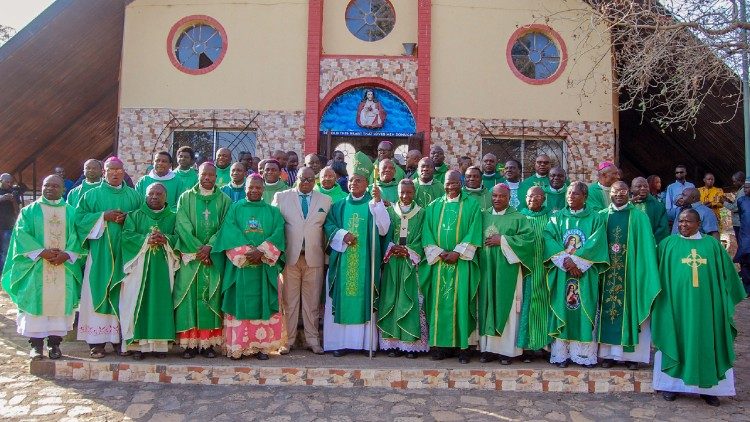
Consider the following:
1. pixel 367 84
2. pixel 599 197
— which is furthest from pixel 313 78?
pixel 599 197

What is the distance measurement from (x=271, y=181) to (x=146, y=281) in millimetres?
1842

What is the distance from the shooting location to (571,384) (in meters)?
6.32

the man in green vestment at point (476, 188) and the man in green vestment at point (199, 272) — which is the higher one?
the man in green vestment at point (476, 188)

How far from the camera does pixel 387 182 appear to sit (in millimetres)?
7773

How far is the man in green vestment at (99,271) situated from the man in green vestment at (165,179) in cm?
92

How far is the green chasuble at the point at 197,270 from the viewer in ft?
21.7

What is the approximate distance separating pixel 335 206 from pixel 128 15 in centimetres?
802

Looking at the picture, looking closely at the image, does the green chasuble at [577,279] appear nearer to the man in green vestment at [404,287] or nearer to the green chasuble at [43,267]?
the man in green vestment at [404,287]

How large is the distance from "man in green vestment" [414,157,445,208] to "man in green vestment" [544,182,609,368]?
1507 mm

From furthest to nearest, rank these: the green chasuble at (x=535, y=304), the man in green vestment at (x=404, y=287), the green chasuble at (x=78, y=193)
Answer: the green chasuble at (x=78, y=193) < the man in green vestment at (x=404, y=287) < the green chasuble at (x=535, y=304)

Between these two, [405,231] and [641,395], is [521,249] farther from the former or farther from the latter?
[641,395]

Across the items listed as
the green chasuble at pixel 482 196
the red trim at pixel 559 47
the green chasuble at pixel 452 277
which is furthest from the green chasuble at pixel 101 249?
the red trim at pixel 559 47

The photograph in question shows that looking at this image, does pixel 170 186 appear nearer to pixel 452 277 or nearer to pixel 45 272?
pixel 45 272

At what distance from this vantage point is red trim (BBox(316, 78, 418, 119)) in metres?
12.9
